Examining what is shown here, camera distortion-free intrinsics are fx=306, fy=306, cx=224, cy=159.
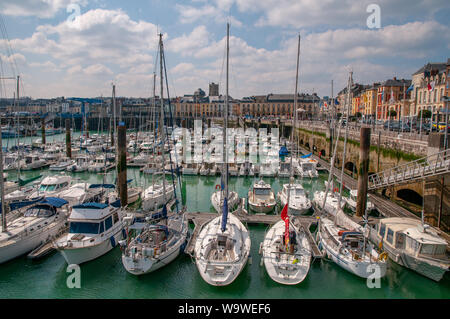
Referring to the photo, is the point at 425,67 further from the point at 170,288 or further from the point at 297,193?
the point at 170,288

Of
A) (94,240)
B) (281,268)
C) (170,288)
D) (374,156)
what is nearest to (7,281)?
(94,240)

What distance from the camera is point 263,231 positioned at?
75.4 feet

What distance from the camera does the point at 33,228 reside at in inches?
775

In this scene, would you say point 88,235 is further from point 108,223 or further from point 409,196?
point 409,196

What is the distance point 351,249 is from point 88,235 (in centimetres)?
1549

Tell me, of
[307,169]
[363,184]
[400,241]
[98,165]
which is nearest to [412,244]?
[400,241]

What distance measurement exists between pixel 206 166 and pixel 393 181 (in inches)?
1063

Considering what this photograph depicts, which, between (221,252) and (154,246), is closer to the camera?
(221,252)

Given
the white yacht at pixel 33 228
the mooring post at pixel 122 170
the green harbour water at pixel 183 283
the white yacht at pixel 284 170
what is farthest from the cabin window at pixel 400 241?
the white yacht at pixel 284 170

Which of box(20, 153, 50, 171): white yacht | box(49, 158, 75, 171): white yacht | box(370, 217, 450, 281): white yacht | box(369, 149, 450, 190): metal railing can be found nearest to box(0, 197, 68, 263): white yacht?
box(370, 217, 450, 281): white yacht

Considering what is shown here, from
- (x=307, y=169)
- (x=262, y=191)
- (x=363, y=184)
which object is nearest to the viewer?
(x=363, y=184)

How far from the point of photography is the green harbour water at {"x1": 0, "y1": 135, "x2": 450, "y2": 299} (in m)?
15.7

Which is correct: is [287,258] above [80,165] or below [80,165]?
below

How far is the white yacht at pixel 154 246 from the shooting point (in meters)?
16.5
